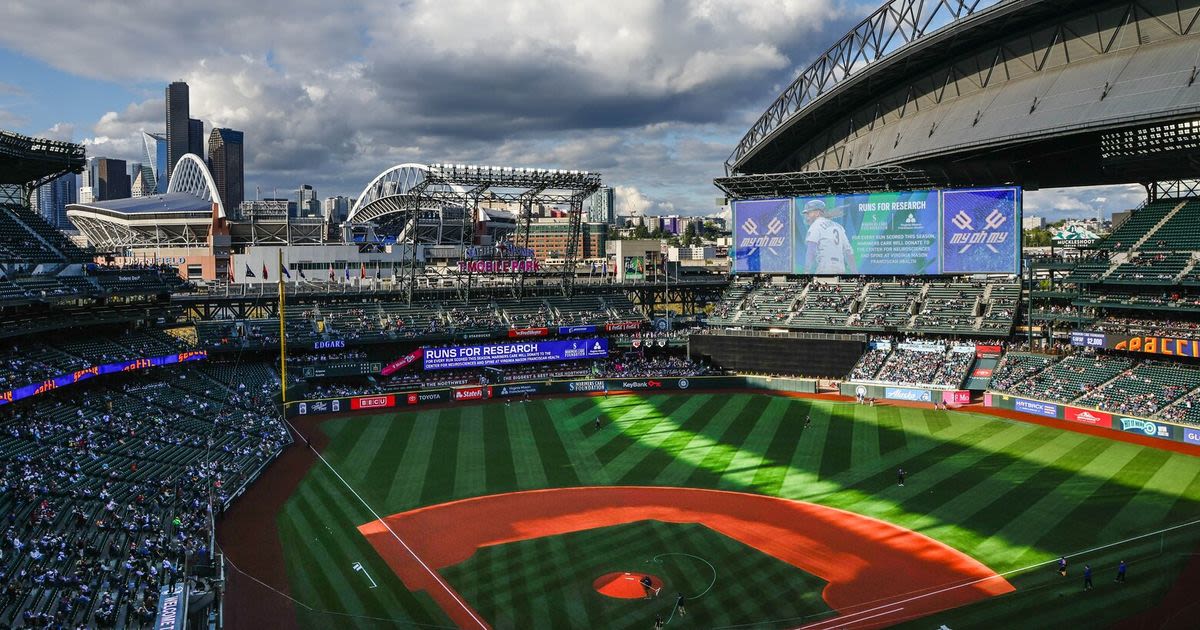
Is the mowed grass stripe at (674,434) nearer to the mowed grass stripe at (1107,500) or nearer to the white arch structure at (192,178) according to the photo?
the mowed grass stripe at (1107,500)

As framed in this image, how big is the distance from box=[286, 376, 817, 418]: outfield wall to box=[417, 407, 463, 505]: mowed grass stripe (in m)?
4.18

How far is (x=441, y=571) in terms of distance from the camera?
25688mm

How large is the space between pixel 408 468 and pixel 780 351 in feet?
109

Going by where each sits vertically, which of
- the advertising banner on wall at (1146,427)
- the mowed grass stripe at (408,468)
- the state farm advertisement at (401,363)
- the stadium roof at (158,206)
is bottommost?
the mowed grass stripe at (408,468)

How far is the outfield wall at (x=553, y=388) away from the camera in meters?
51.8

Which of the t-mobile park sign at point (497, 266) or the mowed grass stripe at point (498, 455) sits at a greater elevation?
the t-mobile park sign at point (497, 266)

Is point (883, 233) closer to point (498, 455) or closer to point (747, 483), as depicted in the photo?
point (747, 483)

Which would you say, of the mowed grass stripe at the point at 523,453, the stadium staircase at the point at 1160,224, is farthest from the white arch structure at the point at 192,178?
the stadium staircase at the point at 1160,224

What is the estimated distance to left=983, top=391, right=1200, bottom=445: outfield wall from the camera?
38.3 meters

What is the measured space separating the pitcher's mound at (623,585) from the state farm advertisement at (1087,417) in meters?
30.6

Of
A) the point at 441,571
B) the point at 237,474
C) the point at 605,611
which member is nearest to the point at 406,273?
the point at 237,474

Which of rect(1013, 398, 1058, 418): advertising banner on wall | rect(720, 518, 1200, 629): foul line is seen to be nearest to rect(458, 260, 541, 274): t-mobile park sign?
rect(1013, 398, 1058, 418): advertising banner on wall

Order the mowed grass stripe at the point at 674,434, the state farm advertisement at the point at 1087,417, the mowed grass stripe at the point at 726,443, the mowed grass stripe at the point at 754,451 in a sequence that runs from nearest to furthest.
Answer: the mowed grass stripe at the point at 754,451
the mowed grass stripe at the point at 726,443
the mowed grass stripe at the point at 674,434
the state farm advertisement at the point at 1087,417

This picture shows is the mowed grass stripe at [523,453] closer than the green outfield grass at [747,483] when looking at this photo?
No
